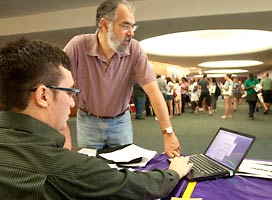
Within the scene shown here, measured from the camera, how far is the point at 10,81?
0.64m

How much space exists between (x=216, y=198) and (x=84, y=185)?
47 centimetres

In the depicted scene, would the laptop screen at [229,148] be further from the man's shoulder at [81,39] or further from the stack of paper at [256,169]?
the man's shoulder at [81,39]

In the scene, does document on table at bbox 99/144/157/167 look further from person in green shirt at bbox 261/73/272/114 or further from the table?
person in green shirt at bbox 261/73/272/114

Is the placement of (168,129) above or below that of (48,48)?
below

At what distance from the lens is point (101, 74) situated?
1.62 metres

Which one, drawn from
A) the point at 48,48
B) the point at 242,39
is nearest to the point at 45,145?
the point at 48,48

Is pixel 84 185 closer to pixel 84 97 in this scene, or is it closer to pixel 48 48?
pixel 48 48

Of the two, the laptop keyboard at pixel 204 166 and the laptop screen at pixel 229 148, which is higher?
the laptop screen at pixel 229 148

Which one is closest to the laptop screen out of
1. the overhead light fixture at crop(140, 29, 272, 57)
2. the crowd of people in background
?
the overhead light fixture at crop(140, 29, 272, 57)

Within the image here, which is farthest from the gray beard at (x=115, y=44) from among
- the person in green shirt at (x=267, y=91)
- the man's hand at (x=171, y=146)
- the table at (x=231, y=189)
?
the person in green shirt at (x=267, y=91)

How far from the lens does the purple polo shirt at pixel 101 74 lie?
63.5 inches

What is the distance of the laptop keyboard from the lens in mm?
1103

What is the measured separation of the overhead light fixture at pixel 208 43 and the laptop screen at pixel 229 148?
6427mm

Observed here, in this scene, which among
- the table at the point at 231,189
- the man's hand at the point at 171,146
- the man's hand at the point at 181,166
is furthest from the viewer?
the man's hand at the point at 171,146
